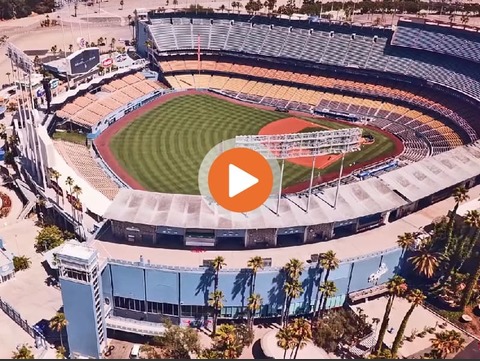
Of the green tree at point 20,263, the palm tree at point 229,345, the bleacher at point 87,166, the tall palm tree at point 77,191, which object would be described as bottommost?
the green tree at point 20,263

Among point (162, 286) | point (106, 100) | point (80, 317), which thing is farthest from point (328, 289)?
point (106, 100)

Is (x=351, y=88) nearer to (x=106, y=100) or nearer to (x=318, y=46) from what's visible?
(x=318, y=46)

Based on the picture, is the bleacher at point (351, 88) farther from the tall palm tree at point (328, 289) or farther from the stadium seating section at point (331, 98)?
the tall palm tree at point (328, 289)

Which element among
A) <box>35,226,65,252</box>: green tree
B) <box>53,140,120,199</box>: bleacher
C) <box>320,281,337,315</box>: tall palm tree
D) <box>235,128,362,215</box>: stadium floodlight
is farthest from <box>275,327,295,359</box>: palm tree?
<box>53,140,120,199</box>: bleacher

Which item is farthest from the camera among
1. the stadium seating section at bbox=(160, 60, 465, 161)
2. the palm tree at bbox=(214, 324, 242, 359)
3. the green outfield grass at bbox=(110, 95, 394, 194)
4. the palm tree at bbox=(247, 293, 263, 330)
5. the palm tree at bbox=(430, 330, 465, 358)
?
the stadium seating section at bbox=(160, 60, 465, 161)

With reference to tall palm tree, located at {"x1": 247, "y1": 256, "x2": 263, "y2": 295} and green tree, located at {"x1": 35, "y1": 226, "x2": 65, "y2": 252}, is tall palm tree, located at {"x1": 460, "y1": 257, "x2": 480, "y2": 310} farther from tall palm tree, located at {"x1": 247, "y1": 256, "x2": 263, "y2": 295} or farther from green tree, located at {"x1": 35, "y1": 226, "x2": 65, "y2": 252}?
green tree, located at {"x1": 35, "y1": 226, "x2": 65, "y2": 252}

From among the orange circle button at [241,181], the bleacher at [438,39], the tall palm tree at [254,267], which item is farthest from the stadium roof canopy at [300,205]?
the bleacher at [438,39]
